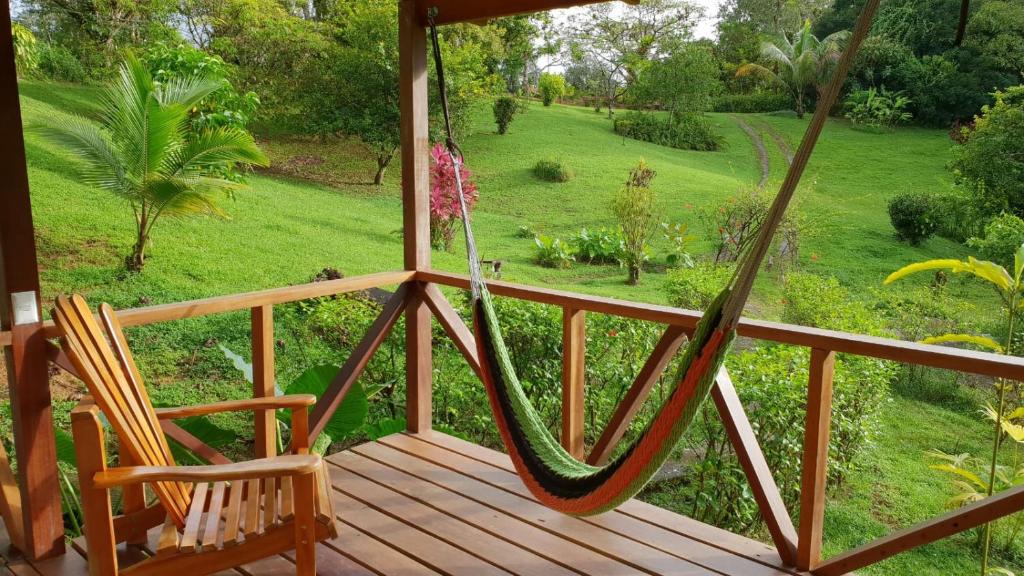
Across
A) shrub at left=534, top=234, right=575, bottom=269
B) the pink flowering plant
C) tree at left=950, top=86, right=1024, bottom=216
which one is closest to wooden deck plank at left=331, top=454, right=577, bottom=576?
the pink flowering plant

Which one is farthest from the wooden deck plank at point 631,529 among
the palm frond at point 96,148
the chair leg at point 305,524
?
the palm frond at point 96,148

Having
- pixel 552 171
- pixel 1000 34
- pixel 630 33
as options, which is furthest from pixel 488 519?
pixel 630 33

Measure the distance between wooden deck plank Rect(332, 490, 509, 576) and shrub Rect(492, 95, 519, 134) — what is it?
9697 mm

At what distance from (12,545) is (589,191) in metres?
9.38

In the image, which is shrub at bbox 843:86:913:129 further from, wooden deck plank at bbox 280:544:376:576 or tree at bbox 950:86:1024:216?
wooden deck plank at bbox 280:544:376:576

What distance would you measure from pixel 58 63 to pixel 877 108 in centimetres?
→ 1094

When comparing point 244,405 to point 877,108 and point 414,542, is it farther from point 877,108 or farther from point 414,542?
point 877,108

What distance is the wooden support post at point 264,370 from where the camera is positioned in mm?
2383

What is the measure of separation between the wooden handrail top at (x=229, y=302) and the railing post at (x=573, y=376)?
77cm

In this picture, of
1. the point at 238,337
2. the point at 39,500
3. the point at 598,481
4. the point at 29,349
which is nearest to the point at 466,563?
the point at 598,481

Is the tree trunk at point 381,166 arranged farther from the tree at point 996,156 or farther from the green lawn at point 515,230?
the tree at point 996,156

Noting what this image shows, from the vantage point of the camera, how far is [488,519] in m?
2.21

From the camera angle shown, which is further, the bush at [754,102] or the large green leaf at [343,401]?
the bush at [754,102]

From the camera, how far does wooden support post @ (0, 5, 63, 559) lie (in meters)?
1.82
